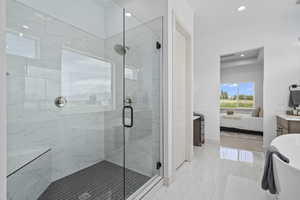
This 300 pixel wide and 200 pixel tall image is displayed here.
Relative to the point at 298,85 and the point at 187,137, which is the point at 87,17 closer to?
the point at 187,137

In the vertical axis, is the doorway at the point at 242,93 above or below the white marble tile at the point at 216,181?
above

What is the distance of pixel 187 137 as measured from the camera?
2.77 metres

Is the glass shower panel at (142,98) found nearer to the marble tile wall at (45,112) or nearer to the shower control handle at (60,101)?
the marble tile wall at (45,112)

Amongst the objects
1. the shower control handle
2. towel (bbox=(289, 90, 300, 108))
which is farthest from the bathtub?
the shower control handle

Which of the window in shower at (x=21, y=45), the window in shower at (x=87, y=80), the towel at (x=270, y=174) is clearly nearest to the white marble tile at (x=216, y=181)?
the towel at (x=270, y=174)

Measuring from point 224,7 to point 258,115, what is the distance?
3948mm

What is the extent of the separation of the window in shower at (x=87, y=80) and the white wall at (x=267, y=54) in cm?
249

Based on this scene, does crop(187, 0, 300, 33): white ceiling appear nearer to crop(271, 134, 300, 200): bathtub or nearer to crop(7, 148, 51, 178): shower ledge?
crop(271, 134, 300, 200): bathtub

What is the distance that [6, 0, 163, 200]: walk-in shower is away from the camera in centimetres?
176

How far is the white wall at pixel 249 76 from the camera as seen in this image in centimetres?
598

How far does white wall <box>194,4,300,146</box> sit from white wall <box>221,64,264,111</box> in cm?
325

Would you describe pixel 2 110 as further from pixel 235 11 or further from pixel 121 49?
pixel 235 11

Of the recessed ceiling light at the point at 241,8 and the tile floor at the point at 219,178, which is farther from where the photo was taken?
the recessed ceiling light at the point at 241,8

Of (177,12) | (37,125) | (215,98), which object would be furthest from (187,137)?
(37,125)
